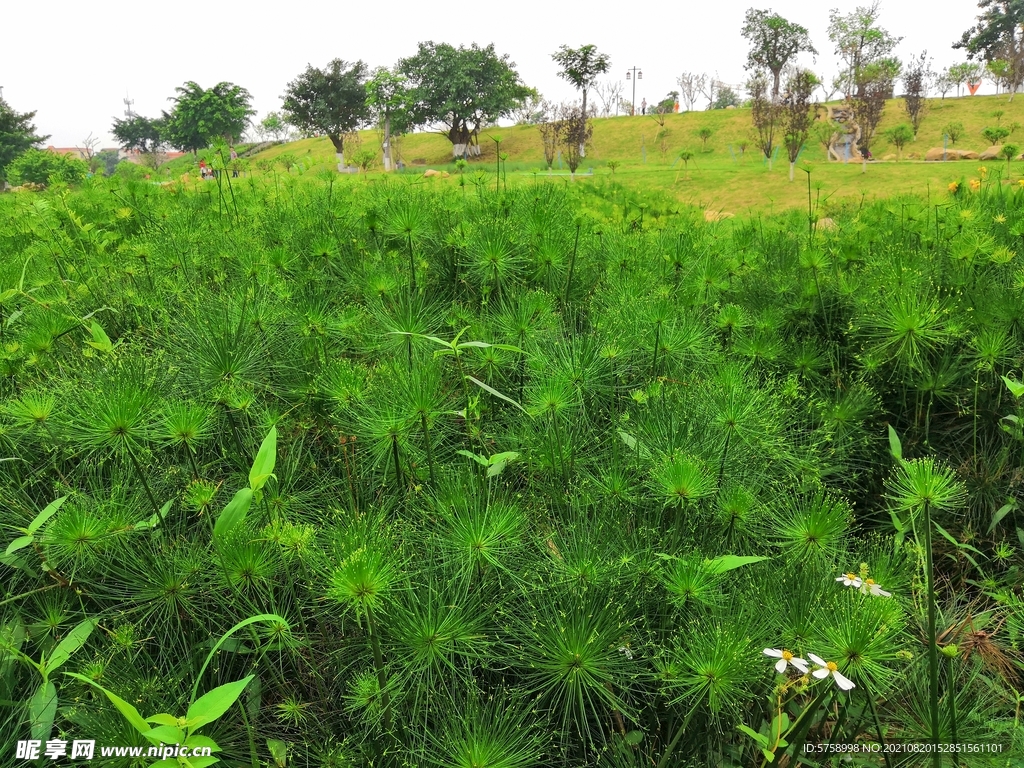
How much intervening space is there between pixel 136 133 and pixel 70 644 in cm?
7262

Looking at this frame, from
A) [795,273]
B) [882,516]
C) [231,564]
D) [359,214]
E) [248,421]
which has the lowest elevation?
[882,516]

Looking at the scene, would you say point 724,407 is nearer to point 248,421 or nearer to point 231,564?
point 231,564

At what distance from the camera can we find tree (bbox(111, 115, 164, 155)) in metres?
56.8

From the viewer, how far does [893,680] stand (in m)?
1.14

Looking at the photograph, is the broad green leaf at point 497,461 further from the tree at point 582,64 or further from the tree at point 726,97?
the tree at point 726,97

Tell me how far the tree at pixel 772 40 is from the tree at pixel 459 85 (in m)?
14.5

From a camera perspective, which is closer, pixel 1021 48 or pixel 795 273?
pixel 795 273

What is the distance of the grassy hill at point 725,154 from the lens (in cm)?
1455

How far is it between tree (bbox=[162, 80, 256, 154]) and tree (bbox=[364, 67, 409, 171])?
38.9ft

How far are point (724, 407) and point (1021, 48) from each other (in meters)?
48.3

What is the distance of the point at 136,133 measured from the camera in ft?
188

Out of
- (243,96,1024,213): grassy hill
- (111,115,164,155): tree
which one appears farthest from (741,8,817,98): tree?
(111,115,164,155): tree

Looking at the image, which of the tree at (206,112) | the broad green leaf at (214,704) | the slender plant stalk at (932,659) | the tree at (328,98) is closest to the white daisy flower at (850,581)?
the slender plant stalk at (932,659)

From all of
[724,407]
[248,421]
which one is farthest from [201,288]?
[724,407]
